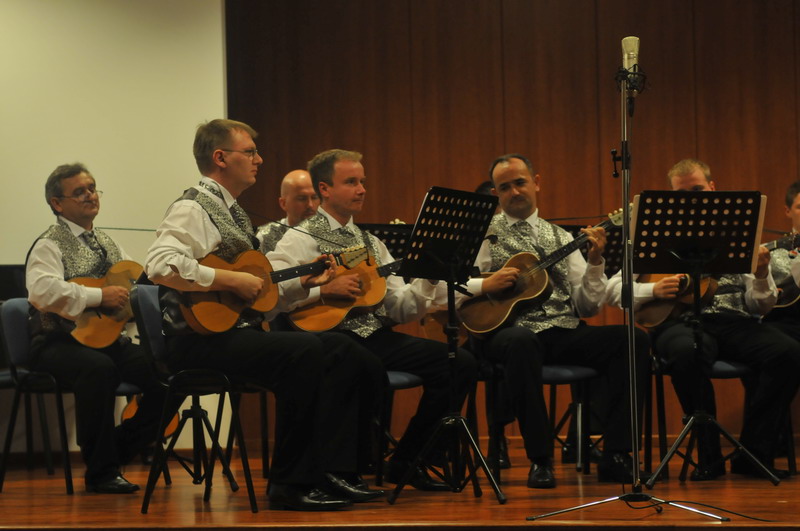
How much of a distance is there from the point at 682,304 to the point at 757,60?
7.86 ft

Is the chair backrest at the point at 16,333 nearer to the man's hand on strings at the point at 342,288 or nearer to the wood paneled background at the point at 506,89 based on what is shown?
the man's hand on strings at the point at 342,288

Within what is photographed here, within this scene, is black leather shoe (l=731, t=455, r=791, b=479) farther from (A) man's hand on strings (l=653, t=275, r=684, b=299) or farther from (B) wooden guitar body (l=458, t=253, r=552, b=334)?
(B) wooden guitar body (l=458, t=253, r=552, b=334)

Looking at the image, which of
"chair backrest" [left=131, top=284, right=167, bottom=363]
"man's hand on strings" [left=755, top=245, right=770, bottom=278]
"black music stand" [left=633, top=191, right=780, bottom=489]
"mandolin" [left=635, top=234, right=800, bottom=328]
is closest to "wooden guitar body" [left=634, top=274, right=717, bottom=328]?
"mandolin" [left=635, top=234, right=800, bottom=328]

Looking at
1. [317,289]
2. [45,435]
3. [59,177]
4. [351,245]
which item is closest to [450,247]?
[317,289]

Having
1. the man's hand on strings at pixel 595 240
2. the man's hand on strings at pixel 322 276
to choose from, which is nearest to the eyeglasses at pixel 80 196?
the man's hand on strings at pixel 322 276

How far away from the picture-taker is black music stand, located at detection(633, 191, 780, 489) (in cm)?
408

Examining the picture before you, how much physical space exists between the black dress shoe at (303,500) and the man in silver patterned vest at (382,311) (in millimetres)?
620

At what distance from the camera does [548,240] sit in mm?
5047

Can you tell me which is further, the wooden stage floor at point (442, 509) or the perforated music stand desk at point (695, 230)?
the perforated music stand desk at point (695, 230)

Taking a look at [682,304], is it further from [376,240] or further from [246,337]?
[246,337]

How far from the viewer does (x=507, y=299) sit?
4723mm

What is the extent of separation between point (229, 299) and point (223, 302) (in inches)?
1.1

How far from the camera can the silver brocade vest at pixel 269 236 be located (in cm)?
536

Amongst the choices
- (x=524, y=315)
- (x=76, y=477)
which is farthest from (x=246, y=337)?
(x=76, y=477)
